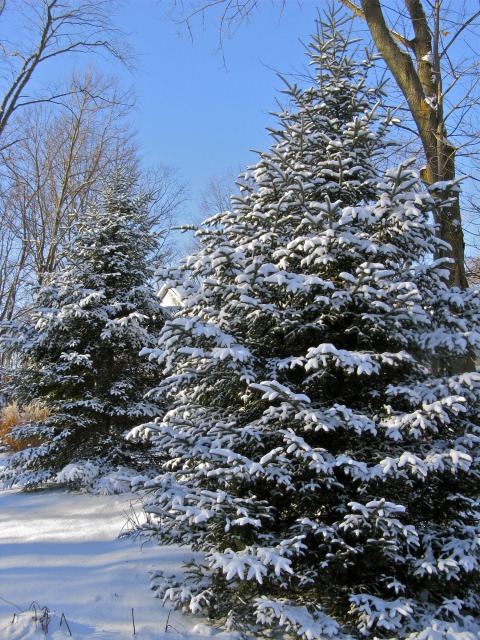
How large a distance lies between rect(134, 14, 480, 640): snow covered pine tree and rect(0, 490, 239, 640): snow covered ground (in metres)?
0.29

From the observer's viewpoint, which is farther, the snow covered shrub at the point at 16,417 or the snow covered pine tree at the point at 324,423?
the snow covered shrub at the point at 16,417

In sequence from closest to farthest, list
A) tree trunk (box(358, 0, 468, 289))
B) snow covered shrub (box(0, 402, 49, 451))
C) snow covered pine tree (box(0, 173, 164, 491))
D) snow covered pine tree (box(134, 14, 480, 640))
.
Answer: snow covered pine tree (box(134, 14, 480, 640)) < tree trunk (box(358, 0, 468, 289)) < snow covered pine tree (box(0, 173, 164, 491)) < snow covered shrub (box(0, 402, 49, 451))

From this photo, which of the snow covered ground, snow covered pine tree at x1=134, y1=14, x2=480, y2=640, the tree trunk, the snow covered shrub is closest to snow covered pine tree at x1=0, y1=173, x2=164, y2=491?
the snow covered ground

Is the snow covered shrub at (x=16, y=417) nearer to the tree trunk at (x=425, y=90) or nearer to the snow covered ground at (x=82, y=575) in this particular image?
the snow covered ground at (x=82, y=575)

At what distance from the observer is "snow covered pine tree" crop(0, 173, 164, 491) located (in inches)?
277

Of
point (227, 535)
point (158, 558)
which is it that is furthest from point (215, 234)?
point (158, 558)

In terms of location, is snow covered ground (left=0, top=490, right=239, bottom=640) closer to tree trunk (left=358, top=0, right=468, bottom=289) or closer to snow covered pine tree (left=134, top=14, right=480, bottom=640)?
snow covered pine tree (left=134, top=14, right=480, bottom=640)

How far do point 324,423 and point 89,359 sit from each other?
5.00 m

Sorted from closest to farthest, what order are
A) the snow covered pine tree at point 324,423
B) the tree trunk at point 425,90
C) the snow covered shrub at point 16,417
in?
the snow covered pine tree at point 324,423 → the tree trunk at point 425,90 → the snow covered shrub at point 16,417

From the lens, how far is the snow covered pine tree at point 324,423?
124 inches

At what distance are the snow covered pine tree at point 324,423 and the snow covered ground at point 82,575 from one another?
289mm

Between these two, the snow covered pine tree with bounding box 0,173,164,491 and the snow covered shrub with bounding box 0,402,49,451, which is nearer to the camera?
the snow covered pine tree with bounding box 0,173,164,491

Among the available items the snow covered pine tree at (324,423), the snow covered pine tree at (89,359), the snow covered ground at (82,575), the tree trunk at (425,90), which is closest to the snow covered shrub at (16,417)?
the snow covered pine tree at (89,359)

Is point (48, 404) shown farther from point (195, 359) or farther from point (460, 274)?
point (460, 274)
